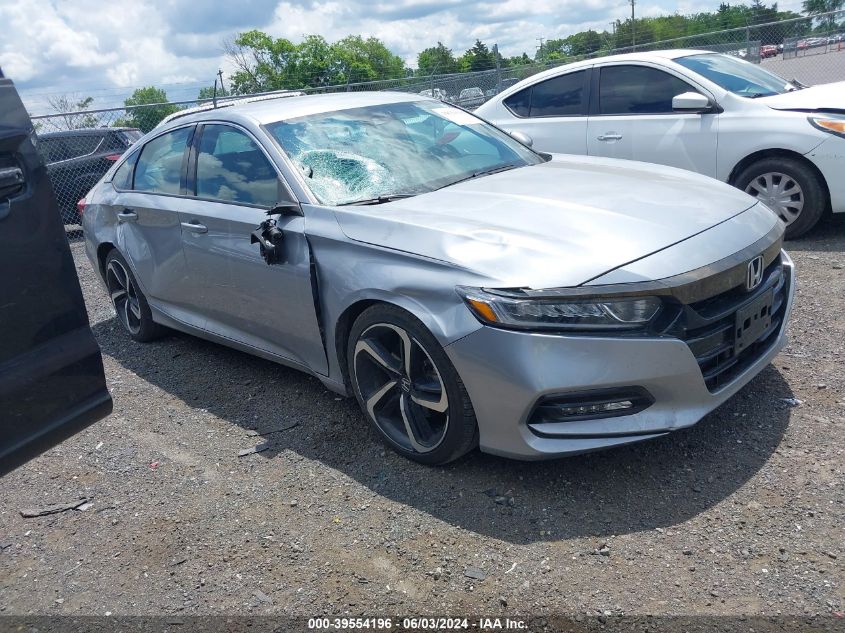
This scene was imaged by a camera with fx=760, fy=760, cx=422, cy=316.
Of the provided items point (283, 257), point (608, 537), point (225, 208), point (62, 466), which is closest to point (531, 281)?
point (608, 537)

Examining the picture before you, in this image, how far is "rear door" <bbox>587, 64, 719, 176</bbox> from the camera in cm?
662

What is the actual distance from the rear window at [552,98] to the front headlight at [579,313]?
4.87 m

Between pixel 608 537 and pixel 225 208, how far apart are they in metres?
2.72

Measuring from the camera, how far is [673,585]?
2.58 meters

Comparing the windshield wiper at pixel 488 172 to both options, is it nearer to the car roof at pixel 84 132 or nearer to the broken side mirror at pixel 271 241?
the broken side mirror at pixel 271 241

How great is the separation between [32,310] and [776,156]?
5.82 metres

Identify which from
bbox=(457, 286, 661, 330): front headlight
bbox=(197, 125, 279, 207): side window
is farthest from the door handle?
bbox=(457, 286, 661, 330): front headlight

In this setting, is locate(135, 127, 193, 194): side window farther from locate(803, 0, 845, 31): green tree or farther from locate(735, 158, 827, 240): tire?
locate(803, 0, 845, 31): green tree

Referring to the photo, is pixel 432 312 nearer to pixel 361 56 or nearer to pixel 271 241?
pixel 271 241

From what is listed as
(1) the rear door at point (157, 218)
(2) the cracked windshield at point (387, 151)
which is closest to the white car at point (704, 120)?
(2) the cracked windshield at point (387, 151)

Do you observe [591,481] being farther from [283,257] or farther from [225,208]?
[225,208]

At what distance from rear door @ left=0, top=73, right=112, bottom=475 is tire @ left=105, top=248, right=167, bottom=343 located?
9.86ft

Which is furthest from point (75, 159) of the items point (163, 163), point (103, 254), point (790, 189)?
point (790, 189)

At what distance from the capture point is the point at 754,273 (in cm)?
331
